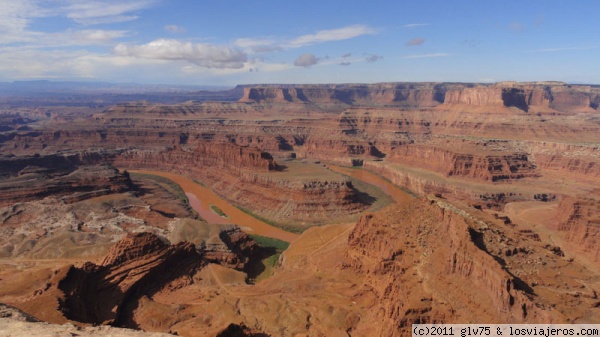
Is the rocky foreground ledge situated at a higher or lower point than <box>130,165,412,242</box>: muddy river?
higher

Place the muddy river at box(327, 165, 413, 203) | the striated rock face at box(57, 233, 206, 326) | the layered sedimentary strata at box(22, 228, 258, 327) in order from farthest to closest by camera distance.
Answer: the muddy river at box(327, 165, 413, 203) → the striated rock face at box(57, 233, 206, 326) → the layered sedimentary strata at box(22, 228, 258, 327)

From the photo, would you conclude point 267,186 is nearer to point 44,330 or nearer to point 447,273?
point 447,273

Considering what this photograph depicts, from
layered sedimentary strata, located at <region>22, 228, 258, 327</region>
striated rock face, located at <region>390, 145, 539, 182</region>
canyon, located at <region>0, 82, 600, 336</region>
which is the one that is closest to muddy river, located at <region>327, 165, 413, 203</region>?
canyon, located at <region>0, 82, 600, 336</region>

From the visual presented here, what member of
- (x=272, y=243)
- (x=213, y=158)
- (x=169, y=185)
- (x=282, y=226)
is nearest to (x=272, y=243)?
(x=272, y=243)

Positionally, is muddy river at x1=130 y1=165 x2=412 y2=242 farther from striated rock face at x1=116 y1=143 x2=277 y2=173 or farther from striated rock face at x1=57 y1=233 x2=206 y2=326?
striated rock face at x1=57 y1=233 x2=206 y2=326

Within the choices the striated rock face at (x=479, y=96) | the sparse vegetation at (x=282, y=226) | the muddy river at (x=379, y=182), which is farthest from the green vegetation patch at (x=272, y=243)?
the striated rock face at (x=479, y=96)

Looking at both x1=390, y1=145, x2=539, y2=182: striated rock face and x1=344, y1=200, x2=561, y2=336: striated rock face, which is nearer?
x1=344, y1=200, x2=561, y2=336: striated rock face

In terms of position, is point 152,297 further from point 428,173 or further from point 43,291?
point 428,173
